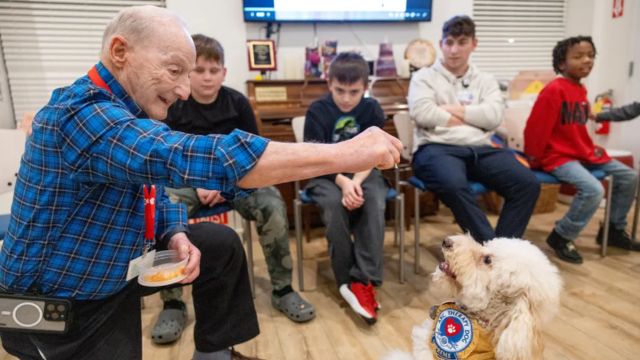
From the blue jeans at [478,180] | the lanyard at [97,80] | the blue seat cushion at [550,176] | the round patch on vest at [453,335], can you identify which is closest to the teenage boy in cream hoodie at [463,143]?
the blue jeans at [478,180]

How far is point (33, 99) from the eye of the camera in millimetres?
3193

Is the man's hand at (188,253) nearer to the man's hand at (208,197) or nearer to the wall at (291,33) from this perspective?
the man's hand at (208,197)

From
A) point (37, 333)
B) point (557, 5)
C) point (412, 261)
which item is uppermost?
point (557, 5)

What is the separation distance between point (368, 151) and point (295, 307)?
51.5 inches

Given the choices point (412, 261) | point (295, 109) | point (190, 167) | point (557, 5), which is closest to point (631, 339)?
point (412, 261)

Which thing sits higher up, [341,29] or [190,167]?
[341,29]

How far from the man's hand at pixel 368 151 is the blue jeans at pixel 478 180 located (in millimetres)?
1289

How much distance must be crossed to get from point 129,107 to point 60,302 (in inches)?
17.7

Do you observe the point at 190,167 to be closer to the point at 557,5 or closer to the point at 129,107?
the point at 129,107

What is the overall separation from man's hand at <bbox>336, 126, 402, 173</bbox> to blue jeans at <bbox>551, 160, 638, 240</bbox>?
2.02 m

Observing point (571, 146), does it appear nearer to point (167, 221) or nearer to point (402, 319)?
point (402, 319)

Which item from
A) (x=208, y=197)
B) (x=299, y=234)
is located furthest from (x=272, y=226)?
(x=208, y=197)

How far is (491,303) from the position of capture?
3.63ft

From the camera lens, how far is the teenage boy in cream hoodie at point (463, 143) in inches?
78.8
